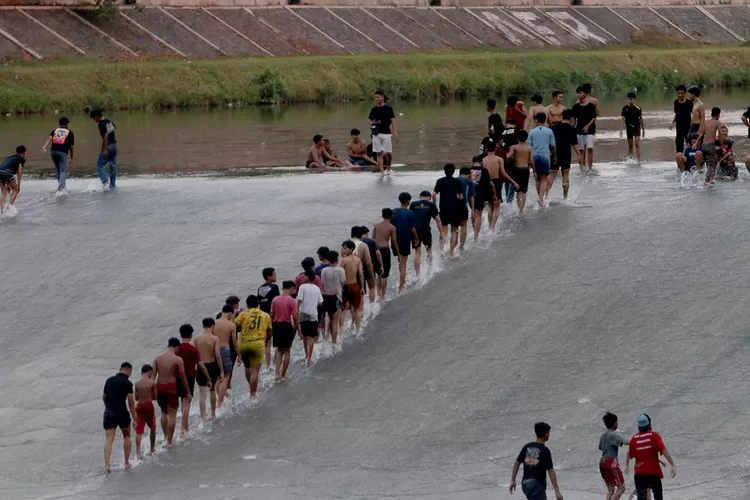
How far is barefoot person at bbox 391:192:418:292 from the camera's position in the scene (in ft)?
68.2

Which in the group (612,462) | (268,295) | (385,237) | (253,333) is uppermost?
(385,237)

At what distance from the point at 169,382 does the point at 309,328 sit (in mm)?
2568

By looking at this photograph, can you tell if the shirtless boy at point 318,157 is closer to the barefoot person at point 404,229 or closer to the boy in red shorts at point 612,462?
the barefoot person at point 404,229

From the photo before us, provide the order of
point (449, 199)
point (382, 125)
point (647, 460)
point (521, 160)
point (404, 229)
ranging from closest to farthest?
point (647, 460)
point (404, 229)
point (449, 199)
point (521, 160)
point (382, 125)

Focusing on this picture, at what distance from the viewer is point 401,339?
19609 millimetres

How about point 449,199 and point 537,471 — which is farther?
point 449,199

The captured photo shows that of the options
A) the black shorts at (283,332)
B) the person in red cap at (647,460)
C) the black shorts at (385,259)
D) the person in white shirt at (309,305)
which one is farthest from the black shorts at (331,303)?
the person in red cap at (647,460)

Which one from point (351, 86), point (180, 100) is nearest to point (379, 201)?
point (180, 100)

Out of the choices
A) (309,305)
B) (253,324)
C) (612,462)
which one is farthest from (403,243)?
(612,462)

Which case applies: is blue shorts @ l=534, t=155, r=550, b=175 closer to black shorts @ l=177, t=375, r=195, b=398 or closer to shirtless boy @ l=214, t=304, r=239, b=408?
shirtless boy @ l=214, t=304, r=239, b=408

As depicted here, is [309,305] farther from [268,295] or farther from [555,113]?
[555,113]

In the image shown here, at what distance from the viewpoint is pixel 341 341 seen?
64.7 ft

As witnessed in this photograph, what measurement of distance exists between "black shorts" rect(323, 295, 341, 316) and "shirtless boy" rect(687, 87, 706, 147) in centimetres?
995

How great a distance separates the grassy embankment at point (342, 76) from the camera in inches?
2254
